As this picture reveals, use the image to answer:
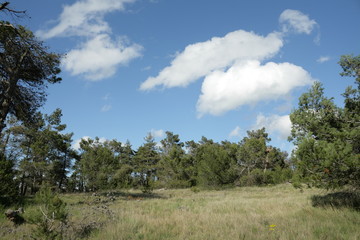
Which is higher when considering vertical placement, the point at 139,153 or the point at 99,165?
the point at 139,153

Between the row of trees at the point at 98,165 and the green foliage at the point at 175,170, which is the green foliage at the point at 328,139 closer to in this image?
the row of trees at the point at 98,165

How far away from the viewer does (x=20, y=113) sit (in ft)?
44.1

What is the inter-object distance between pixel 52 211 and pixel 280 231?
5779 mm

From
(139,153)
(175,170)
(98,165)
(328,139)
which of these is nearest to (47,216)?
(328,139)

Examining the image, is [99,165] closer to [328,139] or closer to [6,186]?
[6,186]

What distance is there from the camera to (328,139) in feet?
30.2

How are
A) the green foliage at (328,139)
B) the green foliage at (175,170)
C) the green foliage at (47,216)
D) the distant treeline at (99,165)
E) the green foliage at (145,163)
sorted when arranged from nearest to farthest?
the green foliage at (47,216) → the green foliage at (328,139) → the distant treeline at (99,165) → the green foliage at (175,170) → the green foliage at (145,163)

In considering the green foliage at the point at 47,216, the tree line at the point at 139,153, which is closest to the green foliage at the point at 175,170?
the tree line at the point at 139,153

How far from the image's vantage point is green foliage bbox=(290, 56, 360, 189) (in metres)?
7.55

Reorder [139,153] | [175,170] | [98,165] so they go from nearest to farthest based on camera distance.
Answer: [98,165] < [175,170] < [139,153]

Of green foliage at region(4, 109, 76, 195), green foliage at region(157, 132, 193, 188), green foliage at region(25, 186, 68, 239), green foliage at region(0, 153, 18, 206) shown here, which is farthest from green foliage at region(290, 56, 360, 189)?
green foliage at region(157, 132, 193, 188)

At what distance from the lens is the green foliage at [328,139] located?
24.8 feet

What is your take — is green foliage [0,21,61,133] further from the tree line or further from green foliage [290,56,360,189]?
green foliage [290,56,360,189]

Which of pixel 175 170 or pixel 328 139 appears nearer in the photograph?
pixel 328 139
